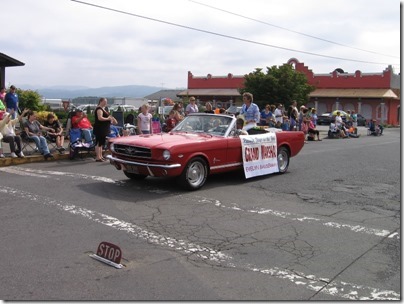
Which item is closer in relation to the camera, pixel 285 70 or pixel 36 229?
pixel 36 229

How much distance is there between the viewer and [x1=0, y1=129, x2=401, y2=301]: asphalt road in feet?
14.6

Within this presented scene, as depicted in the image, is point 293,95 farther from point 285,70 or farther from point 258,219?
point 258,219

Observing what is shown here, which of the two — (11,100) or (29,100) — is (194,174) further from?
(29,100)

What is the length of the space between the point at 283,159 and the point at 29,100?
14.7 m

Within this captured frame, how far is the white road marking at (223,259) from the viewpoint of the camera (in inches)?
174

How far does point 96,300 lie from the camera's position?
4.08 metres

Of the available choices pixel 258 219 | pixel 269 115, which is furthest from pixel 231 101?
pixel 258 219

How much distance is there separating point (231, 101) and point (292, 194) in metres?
52.7

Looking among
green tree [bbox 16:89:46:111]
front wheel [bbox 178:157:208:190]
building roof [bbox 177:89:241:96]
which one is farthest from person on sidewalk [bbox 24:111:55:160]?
building roof [bbox 177:89:241:96]

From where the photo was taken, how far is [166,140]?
913 cm

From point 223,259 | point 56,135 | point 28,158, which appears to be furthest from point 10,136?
point 223,259

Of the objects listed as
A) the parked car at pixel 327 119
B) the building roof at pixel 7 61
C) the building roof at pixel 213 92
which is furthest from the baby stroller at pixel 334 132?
the building roof at pixel 213 92

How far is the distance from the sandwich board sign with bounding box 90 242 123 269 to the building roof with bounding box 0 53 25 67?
16.4 meters

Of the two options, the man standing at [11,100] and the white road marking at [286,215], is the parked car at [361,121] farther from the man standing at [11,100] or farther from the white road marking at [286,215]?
the white road marking at [286,215]
